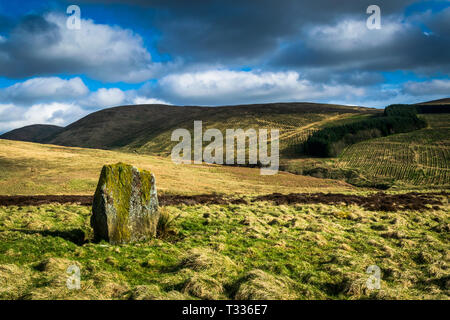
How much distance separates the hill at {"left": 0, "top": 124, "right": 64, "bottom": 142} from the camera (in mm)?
168550

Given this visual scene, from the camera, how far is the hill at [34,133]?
6636 inches

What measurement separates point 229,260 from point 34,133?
205 metres

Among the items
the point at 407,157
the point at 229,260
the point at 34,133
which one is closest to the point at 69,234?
the point at 229,260

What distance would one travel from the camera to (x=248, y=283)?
287 inches

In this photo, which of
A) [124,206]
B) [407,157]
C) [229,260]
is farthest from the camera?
[407,157]

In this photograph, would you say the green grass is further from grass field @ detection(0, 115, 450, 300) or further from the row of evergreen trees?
the row of evergreen trees

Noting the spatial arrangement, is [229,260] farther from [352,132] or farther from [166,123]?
[166,123]

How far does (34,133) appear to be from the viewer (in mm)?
180250

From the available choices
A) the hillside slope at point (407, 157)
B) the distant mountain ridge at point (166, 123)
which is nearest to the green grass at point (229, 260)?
the hillside slope at point (407, 157)

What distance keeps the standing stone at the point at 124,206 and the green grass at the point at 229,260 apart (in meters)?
0.61

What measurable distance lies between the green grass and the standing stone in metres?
0.61

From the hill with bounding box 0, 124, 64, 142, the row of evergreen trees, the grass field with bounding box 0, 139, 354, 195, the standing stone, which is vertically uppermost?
the hill with bounding box 0, 124, 64, 142

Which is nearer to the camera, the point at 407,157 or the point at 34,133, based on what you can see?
the point at 407,157

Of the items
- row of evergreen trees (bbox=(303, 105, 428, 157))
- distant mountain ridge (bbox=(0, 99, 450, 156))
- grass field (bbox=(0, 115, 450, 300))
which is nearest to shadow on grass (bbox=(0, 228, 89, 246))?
grass field (bbox=(0, 115, 450, 300))
